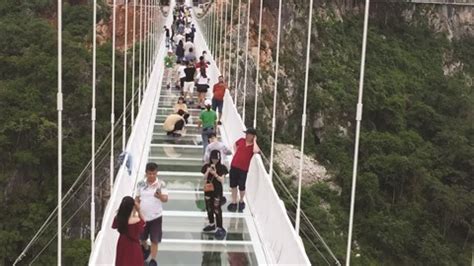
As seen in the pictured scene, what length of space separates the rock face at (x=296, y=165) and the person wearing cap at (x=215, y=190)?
86.0 feet

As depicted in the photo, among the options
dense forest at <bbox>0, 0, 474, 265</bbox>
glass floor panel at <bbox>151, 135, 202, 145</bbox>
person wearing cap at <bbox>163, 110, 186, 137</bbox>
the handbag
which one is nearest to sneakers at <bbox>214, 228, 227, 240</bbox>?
the handbag

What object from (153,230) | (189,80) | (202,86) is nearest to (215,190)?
(153,230)

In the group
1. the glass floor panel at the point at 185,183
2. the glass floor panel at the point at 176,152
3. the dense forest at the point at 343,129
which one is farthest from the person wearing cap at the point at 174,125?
the dense forest at the point at 343,129

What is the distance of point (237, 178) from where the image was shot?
793 cm

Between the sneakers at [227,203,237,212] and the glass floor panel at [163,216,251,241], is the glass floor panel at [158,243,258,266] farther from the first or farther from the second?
the sneakers at [227,203,237,212]

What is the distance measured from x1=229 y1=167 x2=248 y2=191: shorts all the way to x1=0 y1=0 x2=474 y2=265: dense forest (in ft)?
49.0

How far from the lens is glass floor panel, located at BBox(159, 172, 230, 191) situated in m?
8.73

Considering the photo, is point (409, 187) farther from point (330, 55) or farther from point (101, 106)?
point (101, 106)

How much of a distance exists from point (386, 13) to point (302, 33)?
10775 millimetres

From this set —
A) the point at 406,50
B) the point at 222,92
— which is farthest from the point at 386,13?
the point at 222,92

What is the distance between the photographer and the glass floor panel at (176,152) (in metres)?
10.5

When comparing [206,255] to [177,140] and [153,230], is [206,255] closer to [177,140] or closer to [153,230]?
[153,230]

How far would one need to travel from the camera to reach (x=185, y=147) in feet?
36.6

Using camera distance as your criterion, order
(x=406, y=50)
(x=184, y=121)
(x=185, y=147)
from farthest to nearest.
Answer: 1. (x=406, y=50)
2. (x=184, y=121)
3. (x=185, y=147)
